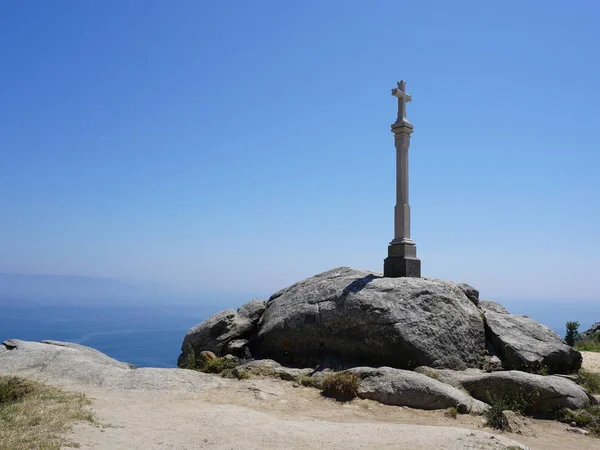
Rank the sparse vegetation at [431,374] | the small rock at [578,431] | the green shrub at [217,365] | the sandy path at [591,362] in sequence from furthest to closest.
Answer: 1. the sandy path at [591,362]
2. the green shrub at [217,365]
3. the sparse vegetation at [431,374]
4. the small rock at [578,431]

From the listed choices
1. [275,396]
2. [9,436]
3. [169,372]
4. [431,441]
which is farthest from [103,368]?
[431,441]

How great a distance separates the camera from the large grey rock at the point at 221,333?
50.2ft

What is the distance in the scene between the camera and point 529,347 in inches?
533

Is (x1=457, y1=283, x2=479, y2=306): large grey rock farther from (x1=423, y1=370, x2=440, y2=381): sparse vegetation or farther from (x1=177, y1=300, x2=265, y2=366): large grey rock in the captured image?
(x1=177, y1=300, x2=265, y2=366): large grey rock

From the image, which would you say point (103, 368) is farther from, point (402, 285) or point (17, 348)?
point (402, 285)

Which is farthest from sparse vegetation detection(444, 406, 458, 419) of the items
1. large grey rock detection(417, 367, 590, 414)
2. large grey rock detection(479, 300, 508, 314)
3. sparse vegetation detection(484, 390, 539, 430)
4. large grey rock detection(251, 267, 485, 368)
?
large grey rock detection(479, 300, 508, 314)

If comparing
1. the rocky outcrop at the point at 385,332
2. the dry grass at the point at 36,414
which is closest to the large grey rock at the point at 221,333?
the rocky outcrop at the point at 385,332

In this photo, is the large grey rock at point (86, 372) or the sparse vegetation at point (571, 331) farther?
the sparse vegetation at point (571, 331)

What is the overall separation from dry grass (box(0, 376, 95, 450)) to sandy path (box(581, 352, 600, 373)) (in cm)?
1492

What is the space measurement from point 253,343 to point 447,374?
6456mm

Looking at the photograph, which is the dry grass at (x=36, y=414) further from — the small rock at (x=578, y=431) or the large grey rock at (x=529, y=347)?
the large grey rock at (x=529, y=347)

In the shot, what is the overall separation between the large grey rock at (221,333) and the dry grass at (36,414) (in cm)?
622

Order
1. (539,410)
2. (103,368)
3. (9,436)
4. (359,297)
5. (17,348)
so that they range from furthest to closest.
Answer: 1. (359,297)
2. (17,348)
3. (103,368)
4. (539,410)
5. (9,436)

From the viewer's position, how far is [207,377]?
1236 centimetres
